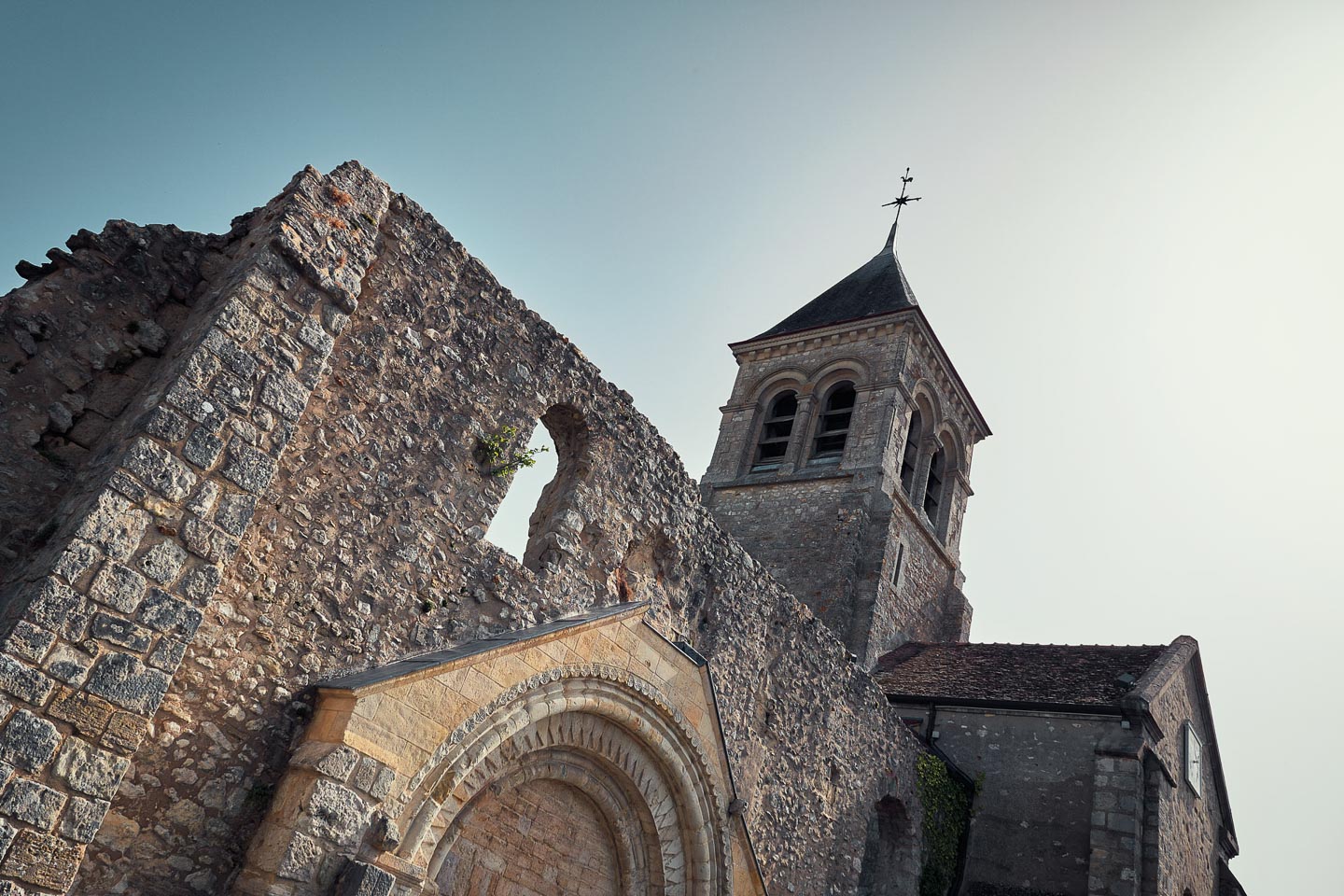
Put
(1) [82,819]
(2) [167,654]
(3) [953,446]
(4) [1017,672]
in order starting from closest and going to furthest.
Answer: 1. (1) [82,819]
2. (2) [167,654]
3. (4) [1017,672]
4. (3) [953,446]

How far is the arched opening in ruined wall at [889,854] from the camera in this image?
10219mm

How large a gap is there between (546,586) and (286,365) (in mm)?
2365

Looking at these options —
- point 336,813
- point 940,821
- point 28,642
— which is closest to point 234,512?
point 28,642

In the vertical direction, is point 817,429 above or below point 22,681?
above

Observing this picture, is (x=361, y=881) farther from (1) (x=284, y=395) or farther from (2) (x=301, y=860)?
(1) (x=284, y=395)

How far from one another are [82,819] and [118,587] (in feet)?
3.13

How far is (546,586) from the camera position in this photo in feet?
21.6

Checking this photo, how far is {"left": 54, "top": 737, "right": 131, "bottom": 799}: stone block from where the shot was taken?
3902mm

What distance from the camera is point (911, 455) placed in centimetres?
1991

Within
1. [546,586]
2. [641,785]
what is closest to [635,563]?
[546,586]

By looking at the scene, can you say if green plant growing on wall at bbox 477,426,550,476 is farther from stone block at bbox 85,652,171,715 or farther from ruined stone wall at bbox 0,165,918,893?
stone block at bbox 85,652,171,715

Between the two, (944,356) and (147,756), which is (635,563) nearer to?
(147,756)

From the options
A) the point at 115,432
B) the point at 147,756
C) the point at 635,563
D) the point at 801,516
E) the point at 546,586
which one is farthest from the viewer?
the point at 801,516

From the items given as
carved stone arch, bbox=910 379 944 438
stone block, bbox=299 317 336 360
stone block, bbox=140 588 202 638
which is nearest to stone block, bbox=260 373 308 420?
stone block, bbox=299 317 336 360
